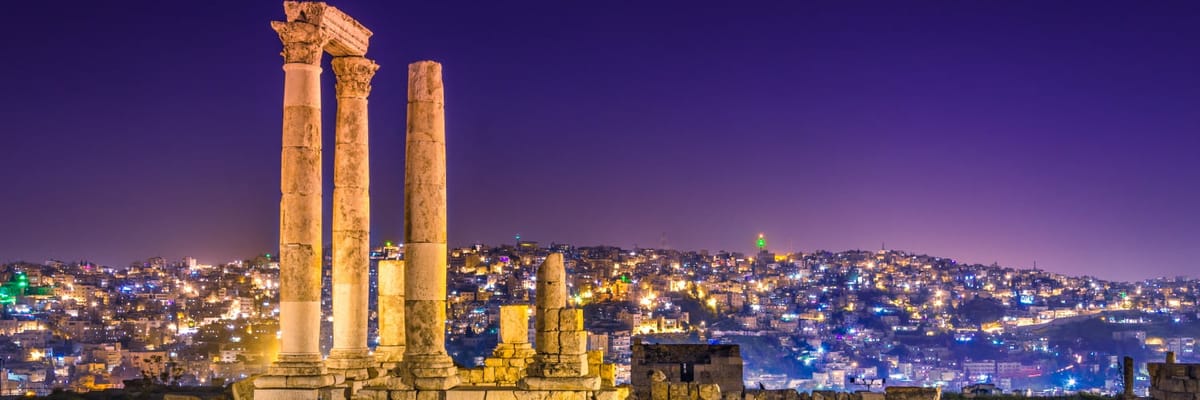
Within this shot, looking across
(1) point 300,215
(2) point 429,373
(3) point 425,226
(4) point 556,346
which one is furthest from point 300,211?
(4) point 556,346

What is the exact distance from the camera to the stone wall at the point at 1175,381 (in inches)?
1378

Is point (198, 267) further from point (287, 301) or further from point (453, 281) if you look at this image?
point (287, 301)

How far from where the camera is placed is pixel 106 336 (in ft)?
348

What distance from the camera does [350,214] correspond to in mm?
26406

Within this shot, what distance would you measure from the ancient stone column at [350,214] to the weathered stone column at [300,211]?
301 centimetres

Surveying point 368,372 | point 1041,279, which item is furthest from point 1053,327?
point 368,372

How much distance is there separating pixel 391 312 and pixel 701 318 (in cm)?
12008

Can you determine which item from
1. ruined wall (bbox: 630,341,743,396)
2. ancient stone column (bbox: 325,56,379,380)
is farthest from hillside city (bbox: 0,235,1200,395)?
ancient stone column (bbox: 325,56,379,380)

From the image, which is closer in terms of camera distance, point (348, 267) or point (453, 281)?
point (348, 267)

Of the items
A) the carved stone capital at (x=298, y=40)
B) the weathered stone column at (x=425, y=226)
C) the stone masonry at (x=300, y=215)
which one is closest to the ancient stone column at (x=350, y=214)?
the stone masonry at (x=300, y=215)

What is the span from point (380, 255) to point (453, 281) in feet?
45.5

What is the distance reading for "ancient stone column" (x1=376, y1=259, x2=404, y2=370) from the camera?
25.5 m

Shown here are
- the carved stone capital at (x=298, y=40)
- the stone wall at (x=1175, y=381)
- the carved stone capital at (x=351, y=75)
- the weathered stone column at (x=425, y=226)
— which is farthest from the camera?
the stone wall at (x=1175, y=381)

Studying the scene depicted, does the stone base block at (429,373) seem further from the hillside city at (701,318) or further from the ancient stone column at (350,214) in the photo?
the hillside city at (701,318)
